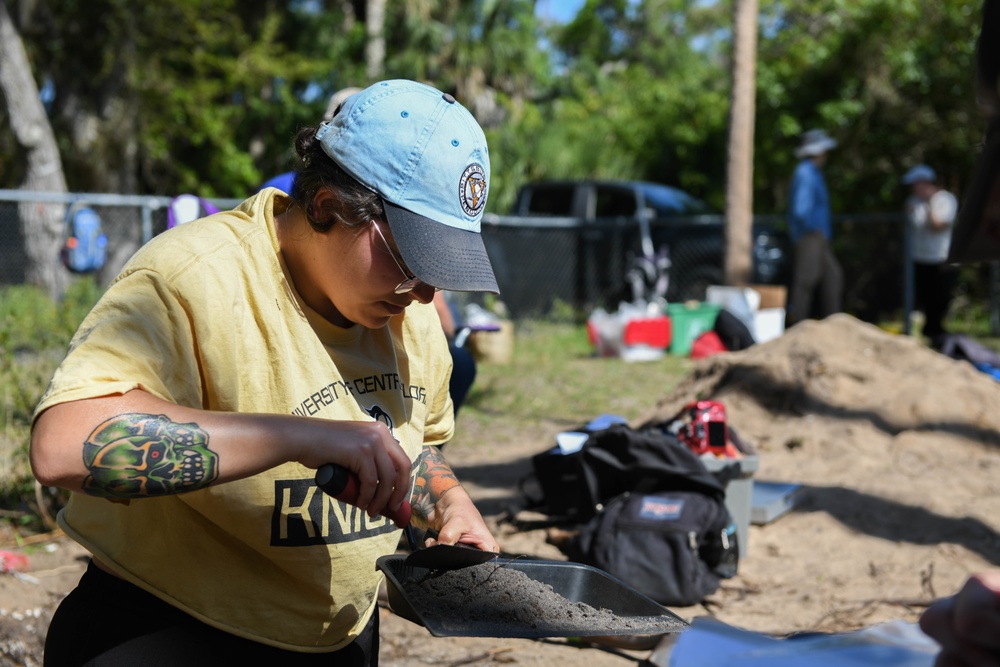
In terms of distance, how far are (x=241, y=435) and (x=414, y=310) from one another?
75 centimetres

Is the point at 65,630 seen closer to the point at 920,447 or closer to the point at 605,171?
the point at 920,447

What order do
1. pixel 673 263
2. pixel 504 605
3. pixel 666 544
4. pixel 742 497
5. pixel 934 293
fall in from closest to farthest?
1. pixel 504 605
2. pixel 666 544
3. pixel 742 497
4. pixel 934 293
5. pixel 673 263

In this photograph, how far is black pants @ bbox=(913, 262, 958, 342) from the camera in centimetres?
1045

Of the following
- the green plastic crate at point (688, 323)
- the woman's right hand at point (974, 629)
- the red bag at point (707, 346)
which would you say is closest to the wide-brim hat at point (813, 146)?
the green plastic crate at point (688, 323)

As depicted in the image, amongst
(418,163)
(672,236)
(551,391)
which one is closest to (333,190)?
(418,163)

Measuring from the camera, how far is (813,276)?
10.4 meters

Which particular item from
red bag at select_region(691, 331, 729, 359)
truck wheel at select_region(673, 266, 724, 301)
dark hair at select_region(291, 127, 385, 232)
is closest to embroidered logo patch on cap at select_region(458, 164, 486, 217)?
dark hair at select_region(291, 127, 385, 232)

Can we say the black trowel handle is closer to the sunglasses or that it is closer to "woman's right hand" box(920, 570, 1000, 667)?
the sunglasses

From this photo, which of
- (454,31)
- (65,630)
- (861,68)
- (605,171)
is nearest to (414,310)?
(65,630)

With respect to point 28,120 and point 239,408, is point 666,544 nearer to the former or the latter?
point 239,408

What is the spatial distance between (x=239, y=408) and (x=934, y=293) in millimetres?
10349

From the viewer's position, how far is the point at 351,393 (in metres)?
1.85

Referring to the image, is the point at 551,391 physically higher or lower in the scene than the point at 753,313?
lower

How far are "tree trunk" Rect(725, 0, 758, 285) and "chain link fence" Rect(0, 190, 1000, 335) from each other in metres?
0.88
